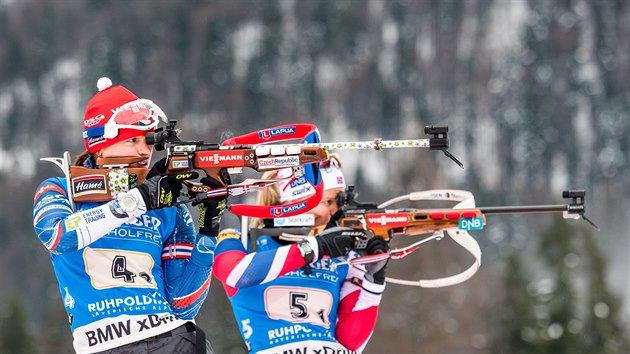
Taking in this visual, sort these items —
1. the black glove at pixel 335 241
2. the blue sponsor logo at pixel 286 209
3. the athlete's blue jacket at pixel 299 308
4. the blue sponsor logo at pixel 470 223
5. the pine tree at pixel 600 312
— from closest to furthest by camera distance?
the blue sponsor logo at pixel 286 209 < the black glove at pixel 335 241 < the athlete's blue jacket at pixel 299 308 < the blue sponsor logo at pixel 470 223 < the pine tree at pixel 600 312

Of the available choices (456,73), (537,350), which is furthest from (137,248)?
(456,73)

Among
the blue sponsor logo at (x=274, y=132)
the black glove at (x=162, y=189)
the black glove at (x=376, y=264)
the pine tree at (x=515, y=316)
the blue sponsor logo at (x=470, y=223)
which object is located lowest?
the pine tree at (x=515, y=316)

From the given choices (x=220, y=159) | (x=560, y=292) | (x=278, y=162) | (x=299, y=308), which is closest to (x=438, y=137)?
(x=278, y=162)

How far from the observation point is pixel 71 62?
85.8m

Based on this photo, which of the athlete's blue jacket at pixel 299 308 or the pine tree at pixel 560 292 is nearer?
the athlete's blue jacket at pixel 299 308

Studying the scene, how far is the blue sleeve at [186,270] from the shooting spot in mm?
6156

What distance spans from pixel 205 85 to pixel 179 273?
77.3 metres

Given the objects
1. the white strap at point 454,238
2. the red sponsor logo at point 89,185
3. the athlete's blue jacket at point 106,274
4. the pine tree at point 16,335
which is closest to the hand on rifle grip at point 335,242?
the white strap at point 454,238

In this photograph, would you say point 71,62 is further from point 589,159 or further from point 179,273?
point 179,273

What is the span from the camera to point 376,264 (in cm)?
722

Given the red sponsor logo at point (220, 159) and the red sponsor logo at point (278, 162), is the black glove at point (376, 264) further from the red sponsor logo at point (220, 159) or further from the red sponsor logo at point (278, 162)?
the red sponsor logo at point (220, 159)

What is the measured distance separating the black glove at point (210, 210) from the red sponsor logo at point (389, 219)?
1.48m

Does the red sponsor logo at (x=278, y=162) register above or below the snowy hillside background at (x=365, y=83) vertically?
above

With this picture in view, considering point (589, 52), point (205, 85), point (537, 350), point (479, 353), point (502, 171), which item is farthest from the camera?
point (589, 52)
